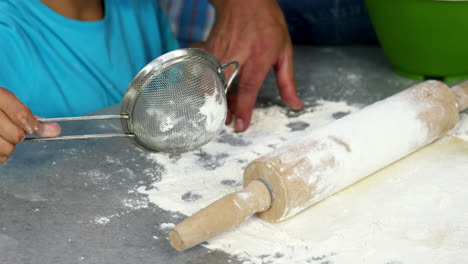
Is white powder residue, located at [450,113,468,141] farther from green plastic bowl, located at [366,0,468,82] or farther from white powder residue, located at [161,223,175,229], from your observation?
white powder residue, located at [161,223,175,229]

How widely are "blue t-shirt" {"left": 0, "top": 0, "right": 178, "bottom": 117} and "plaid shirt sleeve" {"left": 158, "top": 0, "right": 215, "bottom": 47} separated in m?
0.68

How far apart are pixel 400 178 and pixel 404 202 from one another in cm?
8

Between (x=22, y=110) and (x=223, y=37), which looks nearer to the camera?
(x=22, y=110)

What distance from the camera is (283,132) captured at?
1.13 m

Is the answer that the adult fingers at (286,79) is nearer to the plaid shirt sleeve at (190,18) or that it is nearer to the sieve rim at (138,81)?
the sieve rim at (138,81)

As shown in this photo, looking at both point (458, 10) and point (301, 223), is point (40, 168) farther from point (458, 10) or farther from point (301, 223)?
point (458, 10)

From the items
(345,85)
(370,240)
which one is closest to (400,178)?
(370,240)

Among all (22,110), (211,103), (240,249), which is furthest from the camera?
(211,103)

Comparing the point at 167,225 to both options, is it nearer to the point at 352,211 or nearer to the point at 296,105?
the point at 352,211

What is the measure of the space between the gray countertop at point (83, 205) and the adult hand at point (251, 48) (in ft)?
0.28

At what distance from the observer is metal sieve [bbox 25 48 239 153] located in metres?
0.94

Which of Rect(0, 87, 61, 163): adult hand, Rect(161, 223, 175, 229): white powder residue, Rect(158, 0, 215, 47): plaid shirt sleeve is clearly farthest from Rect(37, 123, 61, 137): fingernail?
Rect(158, 0, 215, 47): plaid shirt sleeve

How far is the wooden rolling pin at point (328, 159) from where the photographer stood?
773mm

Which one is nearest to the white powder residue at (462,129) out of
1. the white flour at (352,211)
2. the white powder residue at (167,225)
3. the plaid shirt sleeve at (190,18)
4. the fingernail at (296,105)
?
the white flour at (352,211)
